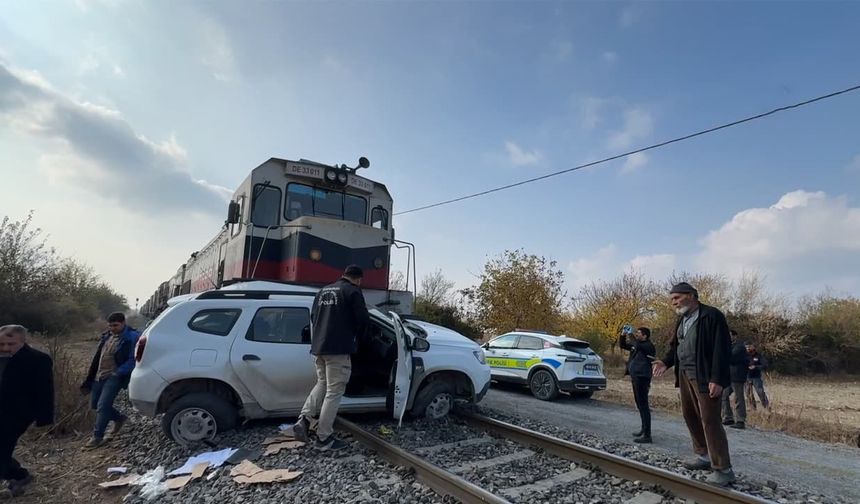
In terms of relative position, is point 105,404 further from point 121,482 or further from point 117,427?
point 121,482

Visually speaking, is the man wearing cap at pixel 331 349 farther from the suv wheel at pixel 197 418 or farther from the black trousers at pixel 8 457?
the black trousers at pixel 8 457

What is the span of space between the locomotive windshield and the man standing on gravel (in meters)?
3.38

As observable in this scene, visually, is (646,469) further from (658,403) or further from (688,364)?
(658,403)

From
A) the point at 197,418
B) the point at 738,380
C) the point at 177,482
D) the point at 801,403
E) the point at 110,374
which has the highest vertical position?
Result: the point at 110,374

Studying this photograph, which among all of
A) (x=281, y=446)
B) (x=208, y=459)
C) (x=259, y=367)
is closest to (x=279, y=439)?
(x=281, y=446)

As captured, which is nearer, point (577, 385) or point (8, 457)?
point (8, 457)

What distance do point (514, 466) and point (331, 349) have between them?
2260 mm

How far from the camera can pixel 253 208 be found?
8.51m

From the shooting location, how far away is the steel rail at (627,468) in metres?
3.76

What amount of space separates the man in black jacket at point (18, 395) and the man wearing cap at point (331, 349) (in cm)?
254

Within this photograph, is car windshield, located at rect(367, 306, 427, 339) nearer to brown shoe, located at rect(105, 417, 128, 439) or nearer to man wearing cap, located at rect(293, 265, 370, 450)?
man wearing cap, located at rect(293, 265, 370, 450)

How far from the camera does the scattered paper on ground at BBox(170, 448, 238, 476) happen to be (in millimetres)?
4488

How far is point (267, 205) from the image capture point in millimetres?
8695

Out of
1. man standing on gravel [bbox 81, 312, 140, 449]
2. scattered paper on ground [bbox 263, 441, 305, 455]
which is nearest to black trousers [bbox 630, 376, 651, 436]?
scattered paper on ground [bbox 263, 441, 305, 455]
